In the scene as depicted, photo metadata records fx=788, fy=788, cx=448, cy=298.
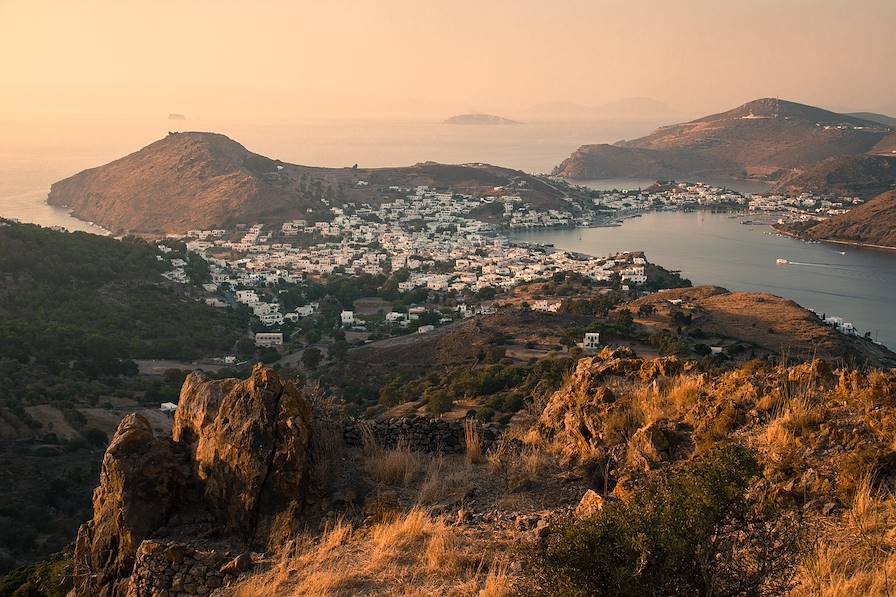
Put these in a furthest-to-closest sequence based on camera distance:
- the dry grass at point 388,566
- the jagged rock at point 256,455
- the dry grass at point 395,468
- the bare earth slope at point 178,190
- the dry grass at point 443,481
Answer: the bare earth slope at point 178,190
the dry grass at point 395,468
the dry grass at point 443,481
the jagged rock at point 256,455
the dry grass at point 388,566

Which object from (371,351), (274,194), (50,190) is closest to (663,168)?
(274,194)

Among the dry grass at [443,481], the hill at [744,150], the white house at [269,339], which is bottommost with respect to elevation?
the white house at [269,339]

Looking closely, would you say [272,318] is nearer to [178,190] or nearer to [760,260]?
[760,260]

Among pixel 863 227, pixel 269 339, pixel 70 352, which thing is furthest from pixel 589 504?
pixel 863 227

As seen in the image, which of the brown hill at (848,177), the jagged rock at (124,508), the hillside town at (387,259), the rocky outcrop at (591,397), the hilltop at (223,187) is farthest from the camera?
the brown hill at (848,177)

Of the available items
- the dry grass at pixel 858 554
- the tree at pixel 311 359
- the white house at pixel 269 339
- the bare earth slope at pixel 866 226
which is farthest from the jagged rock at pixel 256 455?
the bare earth slope at pixel 866 226

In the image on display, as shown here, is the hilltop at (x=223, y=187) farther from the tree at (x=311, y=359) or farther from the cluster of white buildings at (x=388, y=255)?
the tree at (x=311, y=359)

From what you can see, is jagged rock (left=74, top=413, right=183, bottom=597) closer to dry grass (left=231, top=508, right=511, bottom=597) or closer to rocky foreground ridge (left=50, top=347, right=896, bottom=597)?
rocky foreground ridge (left=50, top=347, right=896, bottom=597)
